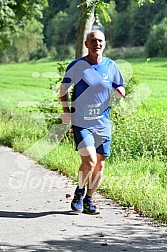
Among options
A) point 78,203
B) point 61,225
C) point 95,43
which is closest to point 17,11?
point 95,43

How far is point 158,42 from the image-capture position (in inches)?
1044

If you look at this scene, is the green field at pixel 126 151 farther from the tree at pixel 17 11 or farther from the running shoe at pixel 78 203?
the tree at pixel 17 11

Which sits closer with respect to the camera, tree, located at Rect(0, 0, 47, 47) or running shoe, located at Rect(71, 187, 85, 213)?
running shoe, located at Rect(71, 187, 85, 213)

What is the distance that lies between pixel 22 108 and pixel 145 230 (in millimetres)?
14041

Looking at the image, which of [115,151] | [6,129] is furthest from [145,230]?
[6,129]

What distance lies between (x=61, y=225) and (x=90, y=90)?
1538 millimetres

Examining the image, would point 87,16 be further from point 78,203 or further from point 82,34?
point 78,203

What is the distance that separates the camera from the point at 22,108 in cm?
1981

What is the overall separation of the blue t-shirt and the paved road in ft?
3.58

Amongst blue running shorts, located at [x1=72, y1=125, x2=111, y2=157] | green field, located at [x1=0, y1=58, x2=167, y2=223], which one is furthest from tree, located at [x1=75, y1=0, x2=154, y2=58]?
blue running shorts, located at [x1=72, y1=125, x2=111, y2=157]

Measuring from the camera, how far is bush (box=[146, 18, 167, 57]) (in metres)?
24.6

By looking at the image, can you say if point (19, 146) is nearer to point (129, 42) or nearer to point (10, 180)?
point (10, 180)

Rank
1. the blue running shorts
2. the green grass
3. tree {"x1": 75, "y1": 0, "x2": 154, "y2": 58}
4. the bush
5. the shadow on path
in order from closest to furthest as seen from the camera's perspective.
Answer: the blue running shorts
the shadow on path
tree {"x1": 75, "y1": 0, "x2": 154, "y2": 58}
the green grass
the bush

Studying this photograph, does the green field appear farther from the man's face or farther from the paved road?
the man's face
